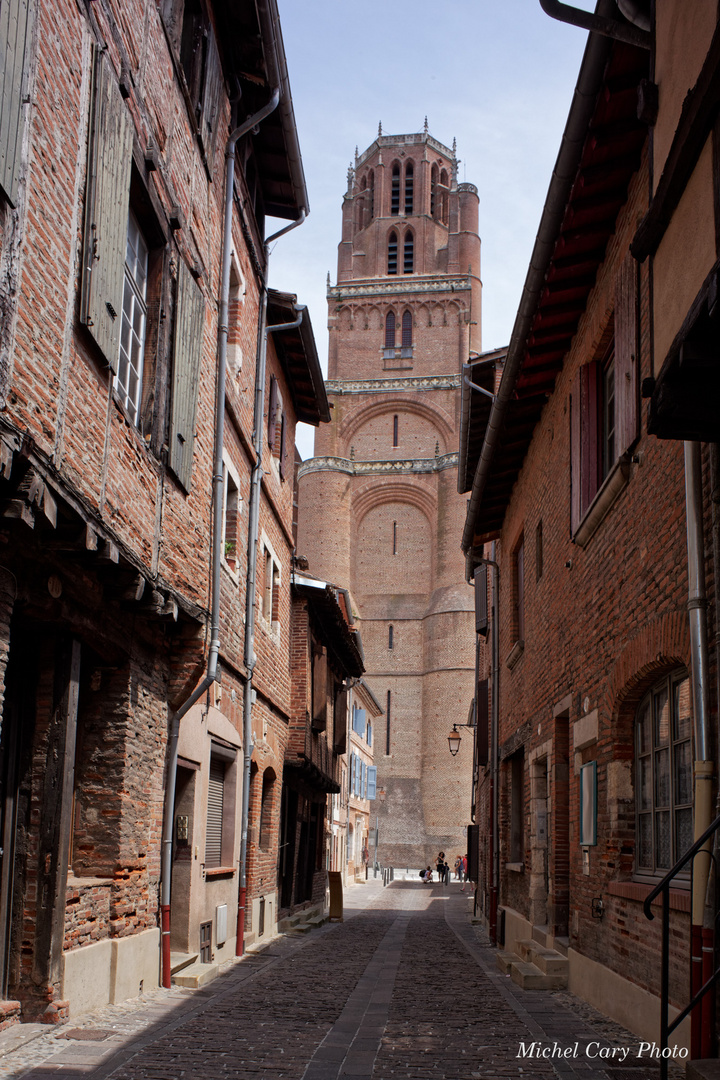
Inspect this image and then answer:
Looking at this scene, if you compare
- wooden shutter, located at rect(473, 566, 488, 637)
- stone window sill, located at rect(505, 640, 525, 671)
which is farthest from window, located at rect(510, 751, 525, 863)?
wooden shutter, located at rect(473, 566, 488, 637)

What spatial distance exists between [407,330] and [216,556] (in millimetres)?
51520

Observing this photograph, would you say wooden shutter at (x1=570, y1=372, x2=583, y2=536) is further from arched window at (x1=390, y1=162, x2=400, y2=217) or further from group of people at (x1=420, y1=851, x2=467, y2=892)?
arched window at (x1=390, y1=162, x2=400, y2=217)

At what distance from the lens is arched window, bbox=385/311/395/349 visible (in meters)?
60.5

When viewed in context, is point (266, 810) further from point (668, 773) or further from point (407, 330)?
point (407, 330)

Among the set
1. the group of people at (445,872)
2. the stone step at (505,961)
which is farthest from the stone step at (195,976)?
the group of people at (445,872)

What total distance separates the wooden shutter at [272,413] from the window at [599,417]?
6.54 metres

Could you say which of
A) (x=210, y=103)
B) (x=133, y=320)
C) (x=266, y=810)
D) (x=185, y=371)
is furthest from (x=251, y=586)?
(x=210, y=103)

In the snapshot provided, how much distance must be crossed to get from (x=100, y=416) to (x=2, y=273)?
185 cm

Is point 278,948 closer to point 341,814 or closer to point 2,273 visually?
point 2,273

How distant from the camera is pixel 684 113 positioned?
5.35m

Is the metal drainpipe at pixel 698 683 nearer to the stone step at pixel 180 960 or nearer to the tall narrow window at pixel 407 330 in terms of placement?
the stone step at pixel 180 960

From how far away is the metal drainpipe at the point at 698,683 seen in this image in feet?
17.7

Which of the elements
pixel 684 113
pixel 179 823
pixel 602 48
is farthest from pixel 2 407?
pixel 179 823

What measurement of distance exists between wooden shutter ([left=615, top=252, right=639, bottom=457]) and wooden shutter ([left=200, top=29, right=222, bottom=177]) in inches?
179
